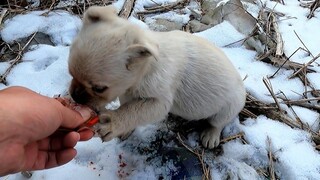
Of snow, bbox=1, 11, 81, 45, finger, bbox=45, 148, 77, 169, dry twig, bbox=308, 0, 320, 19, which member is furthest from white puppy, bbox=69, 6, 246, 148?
dry twig, bbox=308, 0, 320, 19

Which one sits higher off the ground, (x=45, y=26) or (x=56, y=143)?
(x=56, y=143)

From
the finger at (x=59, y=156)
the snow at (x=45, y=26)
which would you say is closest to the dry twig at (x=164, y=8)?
the snow at (x=45, y=26)

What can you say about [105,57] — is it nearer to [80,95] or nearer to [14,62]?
[80,95]

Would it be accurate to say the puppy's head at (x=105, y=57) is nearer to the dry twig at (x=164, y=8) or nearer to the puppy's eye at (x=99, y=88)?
the puppy's eye at (x=99, y=88)

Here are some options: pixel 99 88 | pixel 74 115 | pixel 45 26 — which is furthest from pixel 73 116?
pixel 45 26

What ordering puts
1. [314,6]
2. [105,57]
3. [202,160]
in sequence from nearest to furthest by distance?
[105,57] → [202,160] → [314,6]

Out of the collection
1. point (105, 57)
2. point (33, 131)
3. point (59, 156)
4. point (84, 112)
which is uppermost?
point (105, 57)

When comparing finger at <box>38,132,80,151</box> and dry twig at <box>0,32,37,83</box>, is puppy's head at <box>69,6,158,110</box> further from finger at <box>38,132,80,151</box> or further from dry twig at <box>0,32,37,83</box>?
dry twig at <box>0,32,37,83</box>
